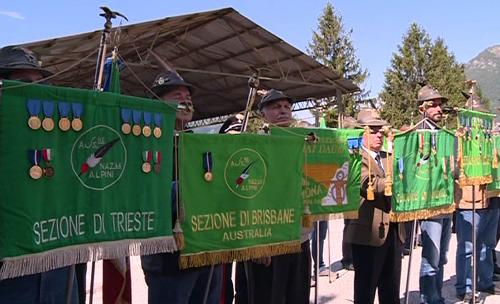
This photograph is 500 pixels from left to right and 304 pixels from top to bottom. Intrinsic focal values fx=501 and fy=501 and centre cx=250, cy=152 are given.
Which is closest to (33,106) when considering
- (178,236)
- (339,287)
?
(178,236)

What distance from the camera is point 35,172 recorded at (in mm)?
2098

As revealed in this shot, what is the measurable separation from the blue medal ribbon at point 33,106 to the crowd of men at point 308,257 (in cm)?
66

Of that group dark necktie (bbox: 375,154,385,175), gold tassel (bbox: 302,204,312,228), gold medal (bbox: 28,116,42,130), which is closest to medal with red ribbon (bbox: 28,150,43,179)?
gold medal (bbox: 28,116,42,130)

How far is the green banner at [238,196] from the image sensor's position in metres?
2.78

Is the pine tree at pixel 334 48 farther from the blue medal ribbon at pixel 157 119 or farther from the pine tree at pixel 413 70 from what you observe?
the blue medal ribbon at pixel 157 119

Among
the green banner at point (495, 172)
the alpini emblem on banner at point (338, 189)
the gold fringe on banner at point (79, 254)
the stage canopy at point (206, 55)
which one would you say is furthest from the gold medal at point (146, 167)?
the green banner at point (495, 172)

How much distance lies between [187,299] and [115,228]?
67 centimetres

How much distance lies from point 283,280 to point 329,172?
861mm

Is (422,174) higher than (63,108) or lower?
lower

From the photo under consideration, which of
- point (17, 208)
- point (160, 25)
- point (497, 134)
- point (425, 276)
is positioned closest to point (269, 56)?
point (160, 25)

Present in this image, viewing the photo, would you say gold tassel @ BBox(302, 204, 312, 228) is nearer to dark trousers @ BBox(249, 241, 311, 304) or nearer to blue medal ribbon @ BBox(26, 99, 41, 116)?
dark trousers @ BBox(249, 241, 311, 304)

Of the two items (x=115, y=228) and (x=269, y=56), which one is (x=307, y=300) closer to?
(x=115, y=228)

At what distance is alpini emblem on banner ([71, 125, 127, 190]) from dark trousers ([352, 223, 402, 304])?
2.26m

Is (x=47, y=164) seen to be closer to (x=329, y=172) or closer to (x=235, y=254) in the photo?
(x=235, y=254)
